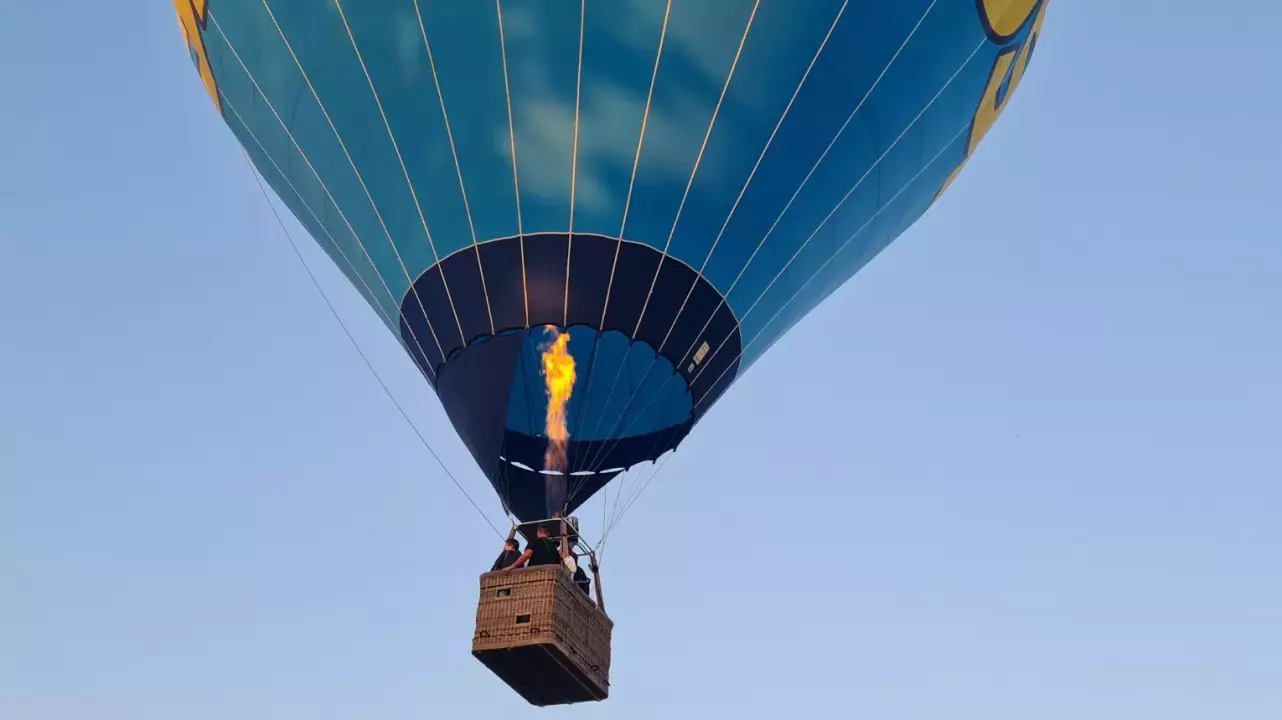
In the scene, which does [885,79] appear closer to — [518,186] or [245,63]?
[518,186]

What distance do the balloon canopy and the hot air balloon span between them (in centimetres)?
1

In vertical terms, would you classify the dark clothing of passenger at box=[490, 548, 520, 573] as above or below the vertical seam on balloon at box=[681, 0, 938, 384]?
below

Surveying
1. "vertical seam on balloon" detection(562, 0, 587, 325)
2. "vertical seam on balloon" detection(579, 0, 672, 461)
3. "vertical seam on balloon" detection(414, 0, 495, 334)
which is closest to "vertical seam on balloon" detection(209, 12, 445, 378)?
"vertical seam on balloon" detection(414, 0, 495, 334)

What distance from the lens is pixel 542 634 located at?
299 inches

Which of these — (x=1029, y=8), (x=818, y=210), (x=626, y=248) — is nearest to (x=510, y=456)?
(x=626, y=248)

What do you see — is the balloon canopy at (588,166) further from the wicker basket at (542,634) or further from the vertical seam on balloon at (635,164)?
the wicker basket at (542,634)

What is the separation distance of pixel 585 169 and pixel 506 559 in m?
2.14

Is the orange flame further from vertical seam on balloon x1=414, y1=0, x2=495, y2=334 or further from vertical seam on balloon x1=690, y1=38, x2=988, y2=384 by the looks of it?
vertical seam on balloon x1=690, y1=38, x2=988, y2=384

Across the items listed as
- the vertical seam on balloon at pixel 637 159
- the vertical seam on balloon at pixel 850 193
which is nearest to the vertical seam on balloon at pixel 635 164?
the vertical seam on balloon at pixel 637 159

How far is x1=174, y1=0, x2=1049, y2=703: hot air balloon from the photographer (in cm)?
818

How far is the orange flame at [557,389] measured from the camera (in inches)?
329

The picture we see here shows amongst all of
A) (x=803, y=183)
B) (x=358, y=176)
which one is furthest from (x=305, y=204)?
(x=803, y=183)

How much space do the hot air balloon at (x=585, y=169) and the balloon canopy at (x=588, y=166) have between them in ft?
0.04

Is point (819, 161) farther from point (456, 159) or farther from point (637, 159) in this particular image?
point (456, 159)
